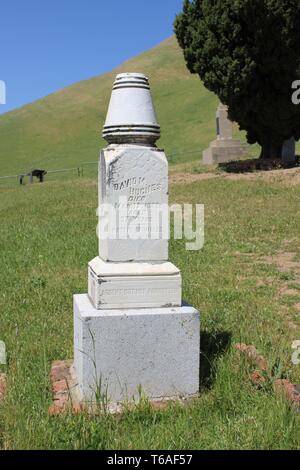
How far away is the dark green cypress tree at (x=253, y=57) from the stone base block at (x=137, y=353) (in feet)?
55.3

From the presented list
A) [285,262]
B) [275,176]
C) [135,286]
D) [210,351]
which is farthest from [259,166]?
[135,286]

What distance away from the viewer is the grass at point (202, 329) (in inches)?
143

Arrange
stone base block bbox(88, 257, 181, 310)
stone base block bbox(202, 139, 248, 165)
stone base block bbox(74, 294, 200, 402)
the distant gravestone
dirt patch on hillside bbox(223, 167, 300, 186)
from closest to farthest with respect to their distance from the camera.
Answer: stone base block bbox(74, 294, 200, 402) < stone base block bbox(88, 257, 181, 310) < dirt patch on hillside bbox(223, 167, 300, 186) < the distant gravestone < stone base block bbox(202, 139, 248, 165)

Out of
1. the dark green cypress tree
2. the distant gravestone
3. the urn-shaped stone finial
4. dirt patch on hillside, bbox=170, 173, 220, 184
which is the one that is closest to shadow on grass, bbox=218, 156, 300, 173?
the distant gravestone

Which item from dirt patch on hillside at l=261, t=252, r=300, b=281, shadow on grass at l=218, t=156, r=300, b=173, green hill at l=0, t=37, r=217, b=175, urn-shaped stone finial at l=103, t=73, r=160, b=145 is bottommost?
dirt patch on hillside at l=261, t=252, r=300, b=281

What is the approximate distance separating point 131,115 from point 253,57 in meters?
17.0

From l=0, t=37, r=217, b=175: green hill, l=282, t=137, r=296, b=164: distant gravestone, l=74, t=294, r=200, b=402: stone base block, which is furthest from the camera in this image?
l=0, t=37, r=217, b=175: green hill

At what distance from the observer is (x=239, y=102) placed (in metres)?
20.9

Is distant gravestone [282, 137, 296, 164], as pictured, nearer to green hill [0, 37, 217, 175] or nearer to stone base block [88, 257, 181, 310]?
green hill [0, 37, 217, 175]

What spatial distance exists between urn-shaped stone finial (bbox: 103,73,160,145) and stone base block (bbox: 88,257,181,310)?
1014 mm

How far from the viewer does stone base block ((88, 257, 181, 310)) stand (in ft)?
14.8

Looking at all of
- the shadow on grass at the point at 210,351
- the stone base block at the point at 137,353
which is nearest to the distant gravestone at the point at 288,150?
the shadow on grass at the point at 210,351
